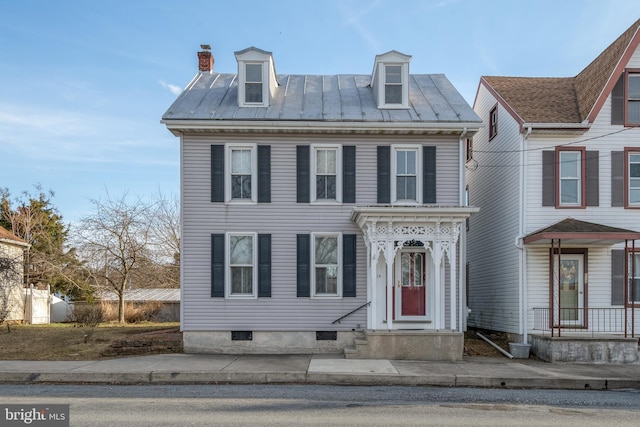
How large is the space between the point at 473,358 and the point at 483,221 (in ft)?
20.8

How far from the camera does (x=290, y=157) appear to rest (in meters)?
15.5

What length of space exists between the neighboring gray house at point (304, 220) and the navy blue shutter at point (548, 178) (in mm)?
2437

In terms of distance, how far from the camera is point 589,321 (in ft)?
50.6

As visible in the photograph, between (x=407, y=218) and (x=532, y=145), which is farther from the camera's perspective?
(x=532, y=145)

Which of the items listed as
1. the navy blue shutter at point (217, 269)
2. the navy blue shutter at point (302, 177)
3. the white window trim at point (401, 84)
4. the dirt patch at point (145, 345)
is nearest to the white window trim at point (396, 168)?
the white window trim at point (401, 84)

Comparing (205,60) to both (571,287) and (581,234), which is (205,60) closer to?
(581,234)

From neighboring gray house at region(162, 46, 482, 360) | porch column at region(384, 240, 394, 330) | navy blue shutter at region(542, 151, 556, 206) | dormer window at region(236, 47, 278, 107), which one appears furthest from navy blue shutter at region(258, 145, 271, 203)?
navy blue shutter at region(542, 151, 556, 206)

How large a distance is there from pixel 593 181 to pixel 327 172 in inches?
306

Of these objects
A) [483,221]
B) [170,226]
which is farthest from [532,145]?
[170,226]

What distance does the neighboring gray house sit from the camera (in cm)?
1510

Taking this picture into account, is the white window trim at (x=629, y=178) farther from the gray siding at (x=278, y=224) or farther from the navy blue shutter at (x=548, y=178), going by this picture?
the gray siding at (x=278, y=224)

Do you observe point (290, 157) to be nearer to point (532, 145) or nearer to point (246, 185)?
point (246, 185)

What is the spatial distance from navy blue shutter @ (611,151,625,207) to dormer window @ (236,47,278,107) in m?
10.4

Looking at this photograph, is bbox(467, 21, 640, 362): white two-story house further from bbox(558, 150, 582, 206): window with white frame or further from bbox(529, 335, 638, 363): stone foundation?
bbox(529, 335, 638, 363): stone foundation
